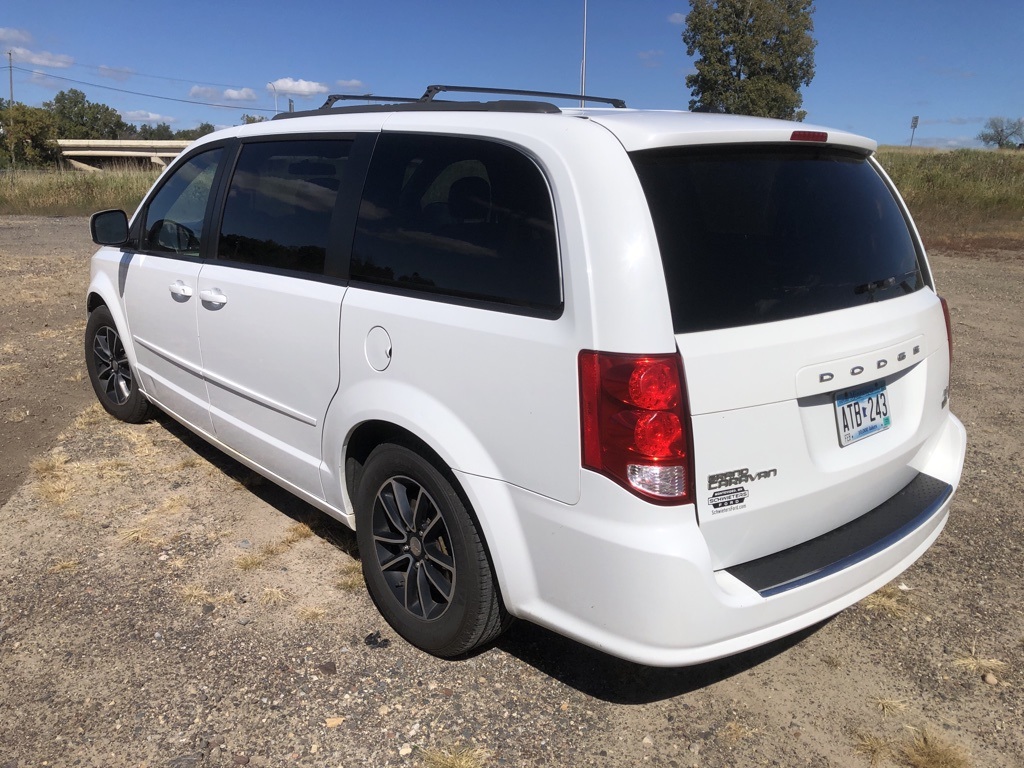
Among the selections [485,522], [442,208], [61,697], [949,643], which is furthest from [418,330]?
[949,643]

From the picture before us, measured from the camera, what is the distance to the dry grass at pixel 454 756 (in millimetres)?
Result: 2336

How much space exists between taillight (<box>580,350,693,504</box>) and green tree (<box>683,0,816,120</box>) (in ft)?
149

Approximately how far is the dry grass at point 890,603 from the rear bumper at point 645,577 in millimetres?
737

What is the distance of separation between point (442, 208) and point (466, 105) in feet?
1.58

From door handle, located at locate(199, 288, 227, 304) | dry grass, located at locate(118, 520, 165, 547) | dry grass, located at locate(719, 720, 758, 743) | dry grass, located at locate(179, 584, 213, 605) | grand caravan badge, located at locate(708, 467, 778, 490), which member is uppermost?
door handle, located at locate(199, 288, 227, 304)

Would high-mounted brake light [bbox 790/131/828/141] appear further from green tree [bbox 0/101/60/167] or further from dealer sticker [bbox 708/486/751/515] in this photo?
green tree [bbox 0/101/60/167]

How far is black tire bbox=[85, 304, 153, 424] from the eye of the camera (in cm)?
501

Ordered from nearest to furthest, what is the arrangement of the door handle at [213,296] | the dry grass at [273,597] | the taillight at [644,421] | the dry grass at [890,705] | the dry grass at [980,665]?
the taillight at [644,421] → the dry grass at [890,705] → the dry grass at [980,665] → the dry grass at [273,597] → the door handle at [213,296]

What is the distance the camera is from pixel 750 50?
145ft

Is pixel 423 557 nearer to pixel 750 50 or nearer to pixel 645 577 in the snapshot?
pixel 645 577

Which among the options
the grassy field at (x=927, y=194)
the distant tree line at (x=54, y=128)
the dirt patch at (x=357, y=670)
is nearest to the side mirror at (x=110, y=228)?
the dirt patch at (x=357, y=670)

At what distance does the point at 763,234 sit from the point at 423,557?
1562 millimetres

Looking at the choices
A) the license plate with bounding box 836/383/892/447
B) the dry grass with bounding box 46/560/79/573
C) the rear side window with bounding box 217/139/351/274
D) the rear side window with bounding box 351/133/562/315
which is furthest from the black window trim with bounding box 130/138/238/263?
the license plate with bounding box 836/383/892/447

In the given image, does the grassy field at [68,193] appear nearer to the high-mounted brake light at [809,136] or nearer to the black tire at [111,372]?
the black tire at [111,372]
